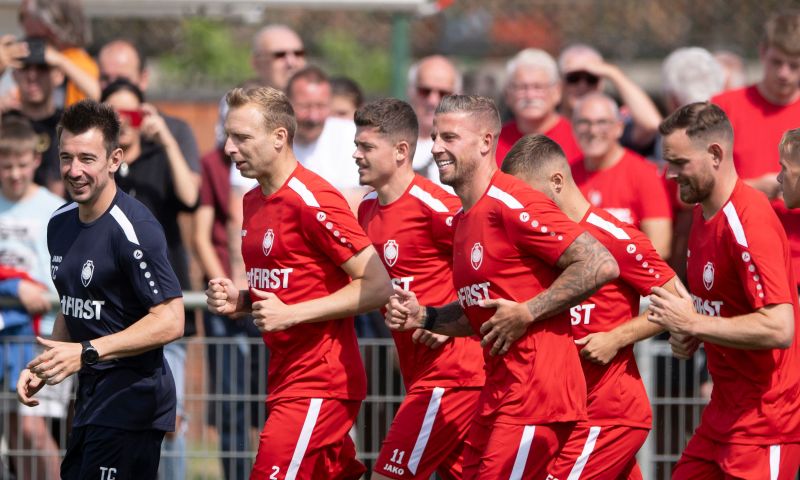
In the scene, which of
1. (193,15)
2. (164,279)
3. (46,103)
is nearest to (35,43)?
(46,103)

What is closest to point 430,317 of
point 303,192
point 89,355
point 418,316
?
point 418,316

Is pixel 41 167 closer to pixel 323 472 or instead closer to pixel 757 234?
pixel 323 472

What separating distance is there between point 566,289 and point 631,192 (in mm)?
2879

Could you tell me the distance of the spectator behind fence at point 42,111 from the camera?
9891mm

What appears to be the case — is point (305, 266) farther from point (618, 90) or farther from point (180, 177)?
point (618, 90)

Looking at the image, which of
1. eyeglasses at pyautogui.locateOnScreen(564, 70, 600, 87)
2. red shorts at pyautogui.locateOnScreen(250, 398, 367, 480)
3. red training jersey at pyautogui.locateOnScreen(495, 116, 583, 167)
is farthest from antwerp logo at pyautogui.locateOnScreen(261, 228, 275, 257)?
eyeglasses at pyautogui.locateOnScreen(564, 70, 600, 87)

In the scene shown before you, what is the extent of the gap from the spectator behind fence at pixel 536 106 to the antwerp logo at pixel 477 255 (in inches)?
119

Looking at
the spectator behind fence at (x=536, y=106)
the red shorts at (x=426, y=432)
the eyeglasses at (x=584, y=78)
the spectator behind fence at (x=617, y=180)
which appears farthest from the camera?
the eyeglasses at (x=584, y=78)

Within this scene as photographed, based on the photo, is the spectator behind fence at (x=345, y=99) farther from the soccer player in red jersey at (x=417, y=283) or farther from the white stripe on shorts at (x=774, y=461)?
the white stripe on shorts at (x=774, y=461)

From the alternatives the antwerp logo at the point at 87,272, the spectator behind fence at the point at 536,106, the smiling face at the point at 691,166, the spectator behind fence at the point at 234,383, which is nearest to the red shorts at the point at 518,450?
the smiling face at the point at 691,166

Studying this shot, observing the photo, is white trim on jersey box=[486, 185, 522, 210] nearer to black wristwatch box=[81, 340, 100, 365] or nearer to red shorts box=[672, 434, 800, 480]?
red shorts box=[672, 434, 800, 480]

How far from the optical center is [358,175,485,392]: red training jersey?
718 centimetres

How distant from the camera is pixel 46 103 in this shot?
10.1m

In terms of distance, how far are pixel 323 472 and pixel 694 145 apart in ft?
7.94
